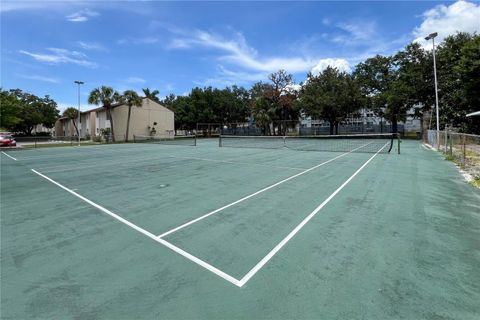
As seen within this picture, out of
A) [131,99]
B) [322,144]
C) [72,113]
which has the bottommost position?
[322,144]

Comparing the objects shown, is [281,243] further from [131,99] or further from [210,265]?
[131,99]

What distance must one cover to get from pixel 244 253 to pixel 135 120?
168ft

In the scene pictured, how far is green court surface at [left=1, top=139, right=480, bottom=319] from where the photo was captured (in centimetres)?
349

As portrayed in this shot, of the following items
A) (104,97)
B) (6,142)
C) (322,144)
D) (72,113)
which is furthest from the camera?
Answer: (72,113)

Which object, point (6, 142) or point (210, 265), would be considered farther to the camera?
point (6, 142)

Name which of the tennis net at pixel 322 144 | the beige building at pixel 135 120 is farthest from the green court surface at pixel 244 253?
the beige building at pixel 135 120

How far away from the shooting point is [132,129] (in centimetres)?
5197

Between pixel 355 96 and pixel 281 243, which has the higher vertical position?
pixel 355 96

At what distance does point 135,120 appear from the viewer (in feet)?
171

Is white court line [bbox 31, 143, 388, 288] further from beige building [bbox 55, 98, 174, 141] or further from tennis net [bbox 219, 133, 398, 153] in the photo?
beige building [bbox 55, 98, 174, 141]

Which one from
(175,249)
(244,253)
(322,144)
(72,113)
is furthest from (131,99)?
(244,253)

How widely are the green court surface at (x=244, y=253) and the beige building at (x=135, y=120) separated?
43131mm

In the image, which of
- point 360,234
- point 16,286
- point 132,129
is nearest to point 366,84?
point 132,129

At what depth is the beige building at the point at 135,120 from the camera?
166ft
